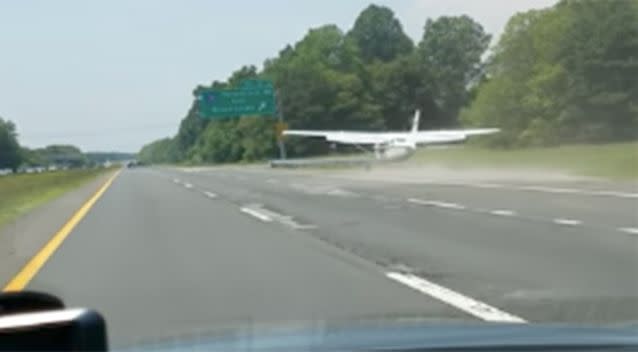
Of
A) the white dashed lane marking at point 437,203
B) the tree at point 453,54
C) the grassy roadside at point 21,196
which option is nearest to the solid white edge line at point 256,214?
the white dashed lane marking at point 437,203

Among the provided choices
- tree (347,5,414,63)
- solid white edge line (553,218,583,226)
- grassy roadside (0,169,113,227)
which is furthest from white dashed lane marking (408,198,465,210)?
tree (347,5,414,63)

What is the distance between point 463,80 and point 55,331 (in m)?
139

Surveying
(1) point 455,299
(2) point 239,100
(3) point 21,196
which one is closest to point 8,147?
(2) point 239,100

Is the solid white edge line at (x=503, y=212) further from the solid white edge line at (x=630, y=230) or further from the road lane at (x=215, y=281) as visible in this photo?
the road lane at (x=215, y=281)

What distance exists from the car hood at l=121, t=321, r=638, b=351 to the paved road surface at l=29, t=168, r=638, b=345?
7.33 ft

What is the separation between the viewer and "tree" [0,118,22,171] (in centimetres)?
8938

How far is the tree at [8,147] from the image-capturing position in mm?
89375

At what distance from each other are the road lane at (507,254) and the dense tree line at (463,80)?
5562 centimetres

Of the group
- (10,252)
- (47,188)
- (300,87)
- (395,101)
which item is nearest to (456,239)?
(10,252)

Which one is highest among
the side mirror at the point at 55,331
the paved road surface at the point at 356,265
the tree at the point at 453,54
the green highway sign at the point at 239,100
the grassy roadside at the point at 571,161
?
the tree at the point at 453,54

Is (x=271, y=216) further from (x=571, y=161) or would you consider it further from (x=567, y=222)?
(x=571, y=161)

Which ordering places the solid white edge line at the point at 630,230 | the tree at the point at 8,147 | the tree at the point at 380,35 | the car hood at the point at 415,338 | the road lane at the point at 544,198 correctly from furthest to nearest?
1. the tree at the point at 380,35
2. the tree at the point at 8,147
3. the road lane at the point at 544,198
4. the solid white edge line at the point at 630,230
5. the car hood at the point at 415,338

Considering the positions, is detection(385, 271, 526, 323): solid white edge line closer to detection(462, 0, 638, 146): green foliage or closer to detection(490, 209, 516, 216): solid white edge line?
detection(490, 209, 516, 216): solid white edge line

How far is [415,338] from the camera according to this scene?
153 inches
